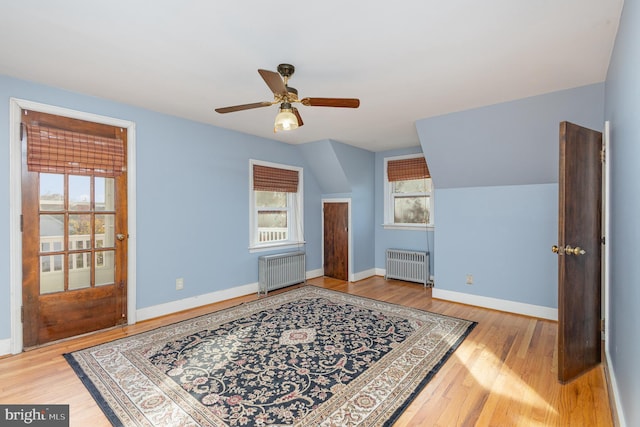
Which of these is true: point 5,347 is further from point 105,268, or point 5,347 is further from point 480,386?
point 480,386

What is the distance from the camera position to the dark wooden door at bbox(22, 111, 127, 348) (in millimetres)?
2744

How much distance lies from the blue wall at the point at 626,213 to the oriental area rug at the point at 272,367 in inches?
43.8

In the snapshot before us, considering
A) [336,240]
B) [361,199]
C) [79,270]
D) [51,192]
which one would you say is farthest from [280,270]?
[51,192]

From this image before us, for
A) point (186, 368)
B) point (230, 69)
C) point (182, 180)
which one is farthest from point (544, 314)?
point (182, 180)

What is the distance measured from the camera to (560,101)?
2.94 m

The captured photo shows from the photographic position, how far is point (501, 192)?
3.85 meters

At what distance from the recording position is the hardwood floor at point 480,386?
1.84 metres

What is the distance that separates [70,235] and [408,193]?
4.79 metres

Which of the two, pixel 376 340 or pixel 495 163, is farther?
pixel 495 163

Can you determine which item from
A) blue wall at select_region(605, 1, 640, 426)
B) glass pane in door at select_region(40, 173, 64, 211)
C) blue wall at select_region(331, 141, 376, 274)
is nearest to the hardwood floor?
blue wall at select_region(605, 1, 640, 426)

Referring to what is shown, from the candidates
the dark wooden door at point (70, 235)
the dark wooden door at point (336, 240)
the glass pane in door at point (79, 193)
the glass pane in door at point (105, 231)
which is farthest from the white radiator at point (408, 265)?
the glass pane in door at point (79, 193)

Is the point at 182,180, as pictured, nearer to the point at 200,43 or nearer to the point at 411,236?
the point at 200,43

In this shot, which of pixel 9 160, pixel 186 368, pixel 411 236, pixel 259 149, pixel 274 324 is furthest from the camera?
pixel 411 236

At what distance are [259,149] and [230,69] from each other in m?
2.19
